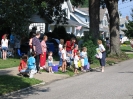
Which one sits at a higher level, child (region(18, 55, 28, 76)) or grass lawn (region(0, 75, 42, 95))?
child (region(18, 55, 28, 76))

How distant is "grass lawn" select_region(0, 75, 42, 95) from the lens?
1196 centimetres

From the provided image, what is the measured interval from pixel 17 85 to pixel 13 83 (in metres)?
0.37

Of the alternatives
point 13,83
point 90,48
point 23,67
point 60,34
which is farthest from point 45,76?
point 60,34

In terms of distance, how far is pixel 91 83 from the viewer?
14.0 meters

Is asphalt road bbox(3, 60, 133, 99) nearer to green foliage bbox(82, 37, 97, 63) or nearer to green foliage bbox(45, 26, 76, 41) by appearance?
green foliage bbox(82, 37, 97, 63)

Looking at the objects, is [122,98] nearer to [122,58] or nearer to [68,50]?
[68,50]

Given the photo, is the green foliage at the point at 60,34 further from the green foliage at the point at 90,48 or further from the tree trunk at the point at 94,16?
the green foliage at the point at 90,48

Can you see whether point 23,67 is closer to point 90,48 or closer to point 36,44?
point 36,44

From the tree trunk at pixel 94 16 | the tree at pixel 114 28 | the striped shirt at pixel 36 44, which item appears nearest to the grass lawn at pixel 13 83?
the striped shirt at pixel 36 44

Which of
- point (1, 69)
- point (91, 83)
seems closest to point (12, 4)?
point (91, 83)

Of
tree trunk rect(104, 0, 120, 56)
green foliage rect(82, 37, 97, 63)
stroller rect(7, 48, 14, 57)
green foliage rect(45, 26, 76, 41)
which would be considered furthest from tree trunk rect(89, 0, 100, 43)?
green foliage rect(45, 26, 76, 41)

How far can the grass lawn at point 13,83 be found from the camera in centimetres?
1196

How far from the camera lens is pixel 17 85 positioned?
41.7 feet

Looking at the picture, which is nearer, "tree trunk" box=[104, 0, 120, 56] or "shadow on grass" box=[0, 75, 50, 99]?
"shadow on grass" box=[0, 75, 50, 99]
